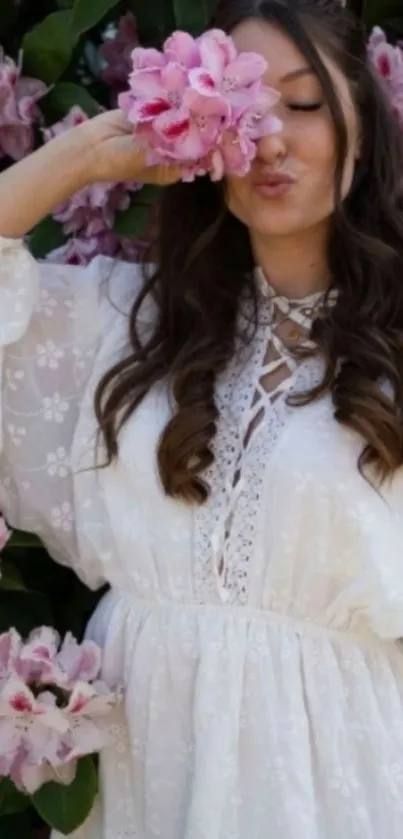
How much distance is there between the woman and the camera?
151 centimetres

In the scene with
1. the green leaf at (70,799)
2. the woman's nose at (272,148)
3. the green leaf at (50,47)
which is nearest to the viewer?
the woman's nose at (272,148)

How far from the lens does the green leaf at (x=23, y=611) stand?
5.76 ft

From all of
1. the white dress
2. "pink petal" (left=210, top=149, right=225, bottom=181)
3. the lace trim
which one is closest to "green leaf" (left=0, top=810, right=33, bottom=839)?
the white dress

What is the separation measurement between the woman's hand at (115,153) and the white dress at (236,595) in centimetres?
13

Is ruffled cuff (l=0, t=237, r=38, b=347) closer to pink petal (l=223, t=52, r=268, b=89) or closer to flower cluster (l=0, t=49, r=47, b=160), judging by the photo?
flower cluster (l=0, t=49, r=47, b=160)

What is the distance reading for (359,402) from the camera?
1527 millimetres

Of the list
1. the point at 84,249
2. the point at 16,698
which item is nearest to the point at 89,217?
the point at 84,249

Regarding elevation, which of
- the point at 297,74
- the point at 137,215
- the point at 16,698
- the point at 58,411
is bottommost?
the point at 16,698

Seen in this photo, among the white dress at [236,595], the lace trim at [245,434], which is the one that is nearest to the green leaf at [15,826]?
the white dress at [236,595]

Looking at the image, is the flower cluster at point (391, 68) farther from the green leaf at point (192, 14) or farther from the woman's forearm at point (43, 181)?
the woman's forearm at point (43, 181)

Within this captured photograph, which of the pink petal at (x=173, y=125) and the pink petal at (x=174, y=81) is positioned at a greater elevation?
the pink petal at (x=174, y=81)

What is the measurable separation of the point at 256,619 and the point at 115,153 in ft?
1.63

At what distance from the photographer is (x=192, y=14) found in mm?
1683

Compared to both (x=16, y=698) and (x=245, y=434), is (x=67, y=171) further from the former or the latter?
(x=16, y=698)
